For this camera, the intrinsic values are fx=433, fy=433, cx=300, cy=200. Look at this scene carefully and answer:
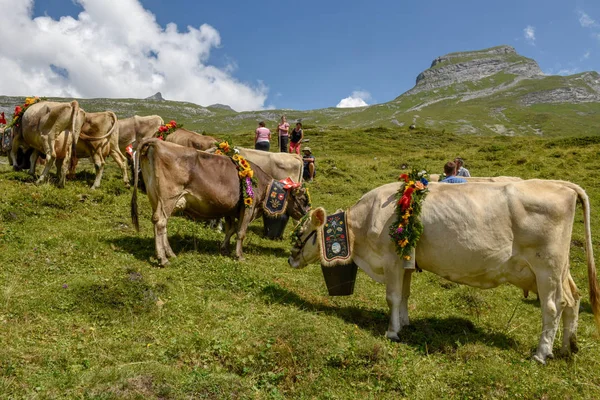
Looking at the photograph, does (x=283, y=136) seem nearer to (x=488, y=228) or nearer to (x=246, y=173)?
(x=246, y=173)

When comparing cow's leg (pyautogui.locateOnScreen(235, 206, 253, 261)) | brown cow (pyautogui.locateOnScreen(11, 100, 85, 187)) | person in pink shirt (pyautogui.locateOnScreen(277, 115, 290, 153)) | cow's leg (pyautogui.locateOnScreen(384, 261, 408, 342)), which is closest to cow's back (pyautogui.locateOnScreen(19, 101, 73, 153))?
brown cow (pyautogui.locateOnScreen(11, 100, 85, 187))

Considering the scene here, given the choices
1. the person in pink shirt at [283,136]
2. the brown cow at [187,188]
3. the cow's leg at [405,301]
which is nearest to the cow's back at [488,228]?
the cow's leg at [405,301]

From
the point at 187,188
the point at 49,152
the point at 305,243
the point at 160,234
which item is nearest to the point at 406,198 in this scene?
the point at 305,243

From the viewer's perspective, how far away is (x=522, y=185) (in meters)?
6.49

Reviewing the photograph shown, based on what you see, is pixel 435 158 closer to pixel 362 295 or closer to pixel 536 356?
pixel 362 295

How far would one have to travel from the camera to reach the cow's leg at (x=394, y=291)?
6727mm

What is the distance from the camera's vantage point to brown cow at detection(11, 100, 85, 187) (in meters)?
12.9

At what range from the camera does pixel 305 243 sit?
8.18 metres

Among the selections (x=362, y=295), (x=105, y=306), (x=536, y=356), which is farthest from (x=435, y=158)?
(x=105, y=306)

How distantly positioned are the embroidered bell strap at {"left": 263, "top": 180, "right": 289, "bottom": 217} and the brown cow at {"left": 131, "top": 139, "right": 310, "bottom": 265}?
0.19 meters

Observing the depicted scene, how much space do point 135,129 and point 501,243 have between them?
49.2 ft

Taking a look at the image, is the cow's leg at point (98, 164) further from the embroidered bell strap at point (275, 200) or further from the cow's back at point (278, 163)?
the embroidered bell strap at point (275, 200)

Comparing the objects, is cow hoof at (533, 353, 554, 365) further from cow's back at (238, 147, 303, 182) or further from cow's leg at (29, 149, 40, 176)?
cow's leg at (29, 149, 40, 176)

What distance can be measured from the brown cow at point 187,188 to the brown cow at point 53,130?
527 cm
